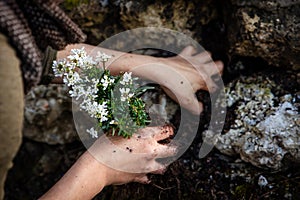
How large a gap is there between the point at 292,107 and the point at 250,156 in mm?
297

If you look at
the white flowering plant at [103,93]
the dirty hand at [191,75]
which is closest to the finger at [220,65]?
the dirty hand at [191,75]

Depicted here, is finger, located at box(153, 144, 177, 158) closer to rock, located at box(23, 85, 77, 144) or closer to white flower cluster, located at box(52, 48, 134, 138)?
white flower cluster, located at box(52, 48, 134, 138)

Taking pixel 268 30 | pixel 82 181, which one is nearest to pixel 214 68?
pixel 268 30

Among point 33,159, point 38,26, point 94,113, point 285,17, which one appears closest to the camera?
point 38,26

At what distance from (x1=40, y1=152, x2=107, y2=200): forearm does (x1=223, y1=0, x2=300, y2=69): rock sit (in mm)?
881

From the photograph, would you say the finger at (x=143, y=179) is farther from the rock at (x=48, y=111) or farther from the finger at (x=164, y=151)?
the rock at (x=48, y=111)

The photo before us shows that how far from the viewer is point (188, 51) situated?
2.24 metres

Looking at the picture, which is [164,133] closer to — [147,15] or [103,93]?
[103,93]

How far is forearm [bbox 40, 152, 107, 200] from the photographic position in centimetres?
173

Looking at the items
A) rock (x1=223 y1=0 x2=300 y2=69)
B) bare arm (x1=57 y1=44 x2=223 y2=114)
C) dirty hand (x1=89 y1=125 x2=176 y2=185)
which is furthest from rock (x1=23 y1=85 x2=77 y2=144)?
rock (x1=223 y1=0 x2=300 y2=69)

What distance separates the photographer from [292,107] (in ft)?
6.23

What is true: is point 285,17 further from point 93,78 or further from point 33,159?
point 33,159

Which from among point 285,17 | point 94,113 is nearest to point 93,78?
point 94,113

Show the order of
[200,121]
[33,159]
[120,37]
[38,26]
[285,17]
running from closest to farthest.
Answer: [38,26], [285,17], [200,121], [120,37], [33,159]
